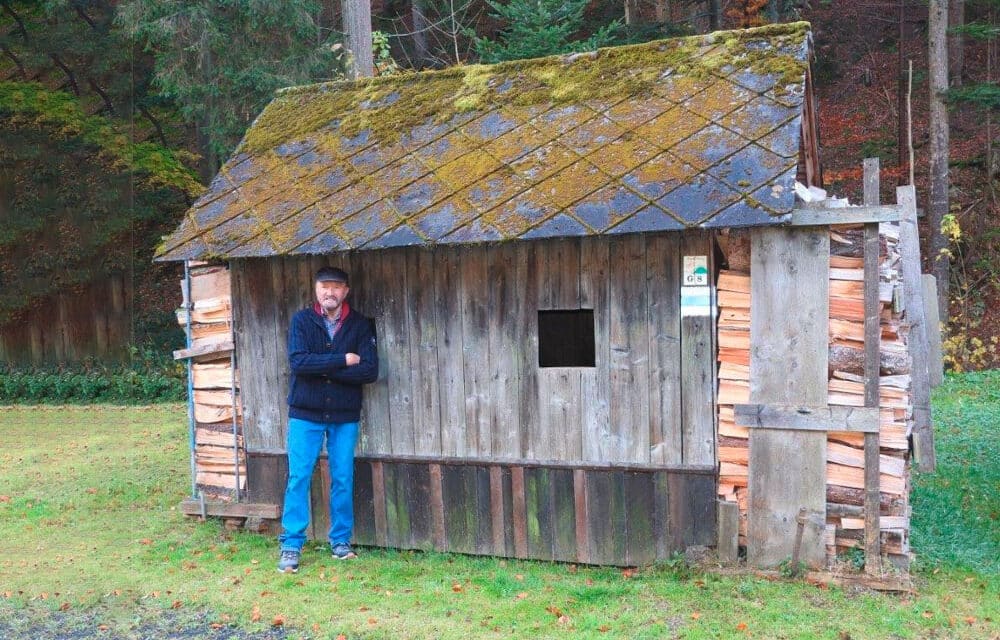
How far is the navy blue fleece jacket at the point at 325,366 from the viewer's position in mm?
6645

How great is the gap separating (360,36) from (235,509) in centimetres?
780

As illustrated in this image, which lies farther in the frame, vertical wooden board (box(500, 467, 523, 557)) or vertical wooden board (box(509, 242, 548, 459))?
vertical wooden board (box(500, 467, 523, 557))

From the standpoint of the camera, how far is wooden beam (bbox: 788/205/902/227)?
5547 mm

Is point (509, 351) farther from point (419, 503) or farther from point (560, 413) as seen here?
point (419, 503)

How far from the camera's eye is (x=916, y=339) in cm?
808

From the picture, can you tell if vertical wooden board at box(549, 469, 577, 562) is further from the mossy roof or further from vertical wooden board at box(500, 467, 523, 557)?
the mossy roof

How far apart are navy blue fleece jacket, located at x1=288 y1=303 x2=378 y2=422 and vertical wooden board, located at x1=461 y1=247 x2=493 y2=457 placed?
714mm

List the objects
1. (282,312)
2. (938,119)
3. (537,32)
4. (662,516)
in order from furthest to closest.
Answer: (938,119), (537,32), (282,312), (662,516)

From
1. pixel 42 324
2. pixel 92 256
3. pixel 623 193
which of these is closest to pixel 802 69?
pixel 623 193

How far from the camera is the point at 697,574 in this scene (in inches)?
236

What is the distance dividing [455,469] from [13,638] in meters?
3.09

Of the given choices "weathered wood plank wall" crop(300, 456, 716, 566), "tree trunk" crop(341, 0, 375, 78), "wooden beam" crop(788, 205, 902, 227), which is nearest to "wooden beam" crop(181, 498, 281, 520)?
"weathered wood plank wall" crop(300, 456, 716, 566)

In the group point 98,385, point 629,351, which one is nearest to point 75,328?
point 98,385

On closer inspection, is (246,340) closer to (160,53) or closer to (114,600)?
(114,600)
